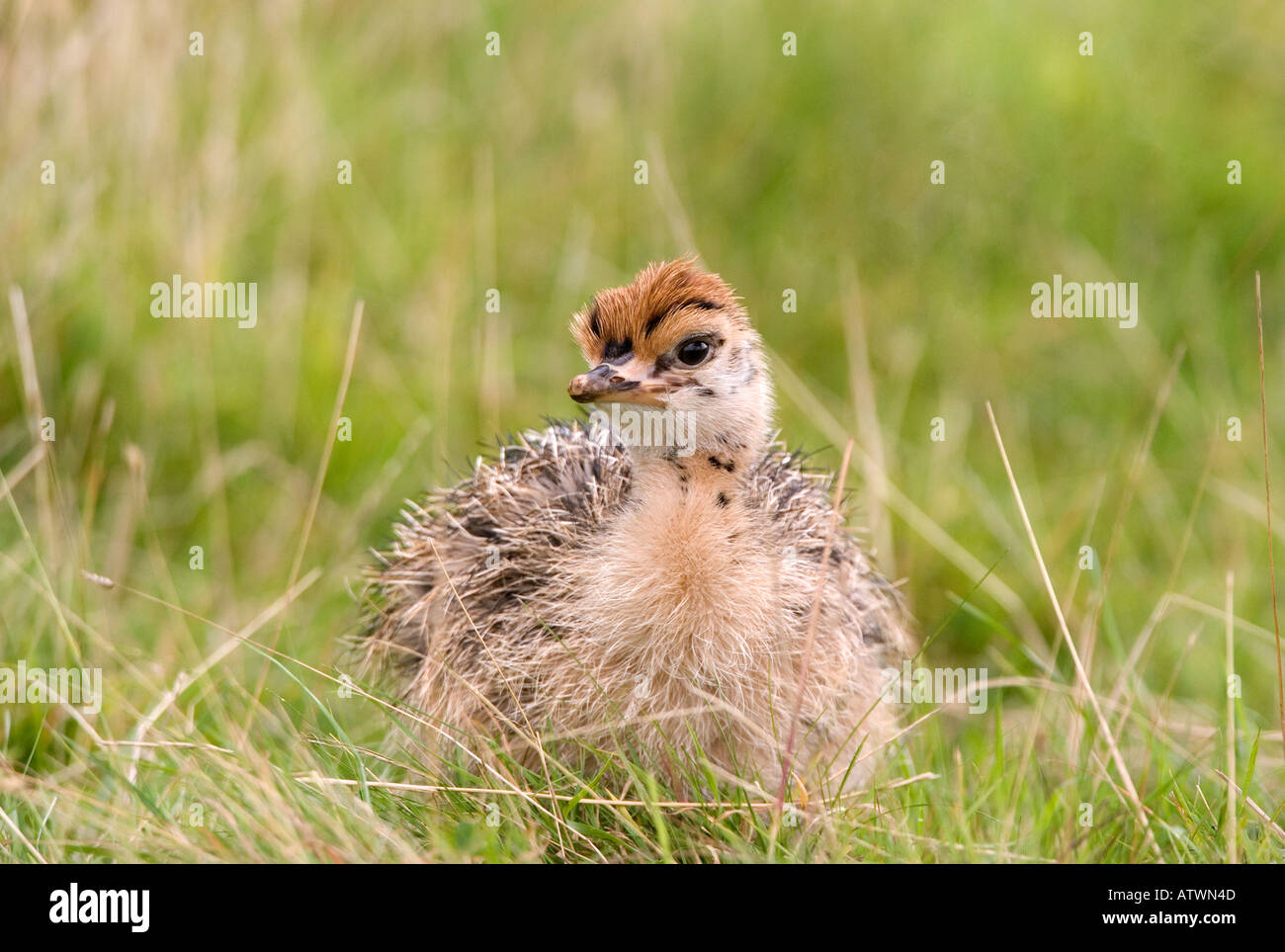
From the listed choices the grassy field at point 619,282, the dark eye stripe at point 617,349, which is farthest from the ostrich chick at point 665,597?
the grassy field at point 619,282

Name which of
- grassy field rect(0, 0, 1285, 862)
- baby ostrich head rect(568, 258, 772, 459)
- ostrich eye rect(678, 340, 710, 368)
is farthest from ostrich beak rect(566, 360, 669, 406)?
grassy field rect(0, 0, 1285, 862)

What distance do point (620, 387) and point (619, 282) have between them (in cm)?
Answer: 310

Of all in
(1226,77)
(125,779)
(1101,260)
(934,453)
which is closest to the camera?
(125,779)

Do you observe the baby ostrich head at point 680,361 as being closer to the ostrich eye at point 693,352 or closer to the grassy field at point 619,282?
the ostrich eye at point 693,352

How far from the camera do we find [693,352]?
11.1 ft

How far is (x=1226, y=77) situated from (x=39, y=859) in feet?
21.2

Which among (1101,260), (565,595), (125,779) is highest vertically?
(1101,260)

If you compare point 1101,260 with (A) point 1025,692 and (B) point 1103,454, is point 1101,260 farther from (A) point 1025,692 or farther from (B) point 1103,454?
(A) point 1025,692

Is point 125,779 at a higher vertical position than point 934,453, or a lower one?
lower

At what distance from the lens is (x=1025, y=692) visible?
4.96 meters

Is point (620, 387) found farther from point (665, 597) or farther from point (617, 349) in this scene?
point (665, 597)

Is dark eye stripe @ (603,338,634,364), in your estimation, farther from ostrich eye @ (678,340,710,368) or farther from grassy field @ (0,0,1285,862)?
grassy field @ (0,0,1285,862)
